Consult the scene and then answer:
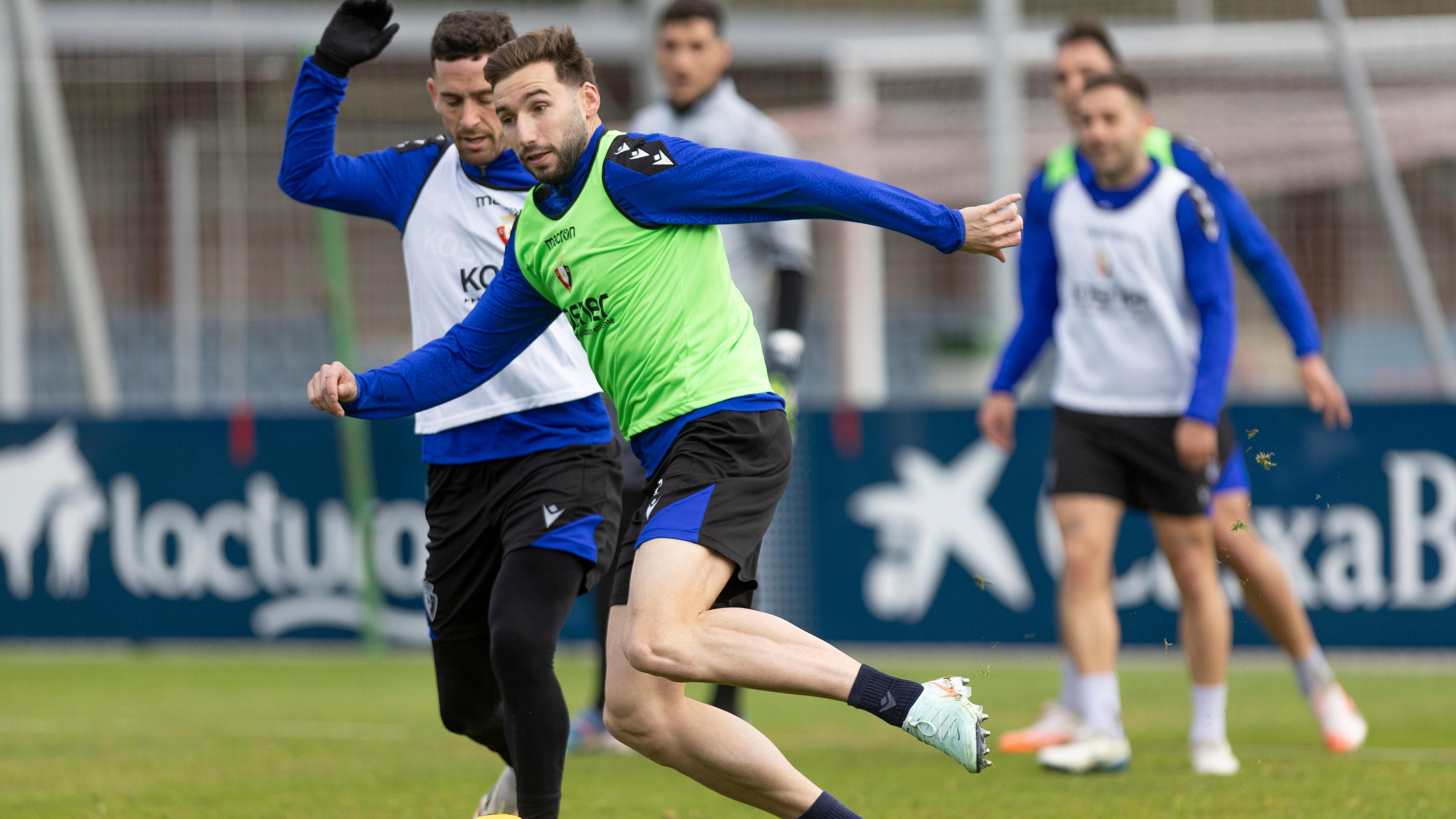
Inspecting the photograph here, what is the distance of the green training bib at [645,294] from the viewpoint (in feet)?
13.6

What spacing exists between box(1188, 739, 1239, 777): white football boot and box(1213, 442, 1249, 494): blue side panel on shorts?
994mm

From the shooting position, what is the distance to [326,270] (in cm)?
1148

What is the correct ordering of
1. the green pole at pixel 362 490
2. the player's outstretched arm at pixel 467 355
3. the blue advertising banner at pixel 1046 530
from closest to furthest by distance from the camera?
1. the player's outstretched arm at pixel 467 355
2. the blue advertising banner at pixel 1046 530
3. the green pole at pixel 362 490

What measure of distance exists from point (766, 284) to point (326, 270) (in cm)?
511

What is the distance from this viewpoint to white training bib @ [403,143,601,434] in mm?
4887

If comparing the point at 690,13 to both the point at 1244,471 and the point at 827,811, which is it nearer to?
the point at 1244,471

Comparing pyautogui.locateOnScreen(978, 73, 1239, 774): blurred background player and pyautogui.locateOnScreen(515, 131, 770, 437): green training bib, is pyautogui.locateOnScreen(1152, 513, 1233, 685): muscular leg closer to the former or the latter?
pyautogui.locateOnScreen(978, 73, 1239, 774): blurred background player

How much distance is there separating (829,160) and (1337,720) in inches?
310

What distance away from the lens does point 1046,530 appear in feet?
31.3

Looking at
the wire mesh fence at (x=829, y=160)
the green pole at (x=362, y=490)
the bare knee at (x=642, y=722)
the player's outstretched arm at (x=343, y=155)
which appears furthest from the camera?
the wire mesh fence at (x=829, y=160)

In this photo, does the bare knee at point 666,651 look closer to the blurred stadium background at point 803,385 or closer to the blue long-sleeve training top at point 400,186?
the blue long-sleeve training top at point 400,186

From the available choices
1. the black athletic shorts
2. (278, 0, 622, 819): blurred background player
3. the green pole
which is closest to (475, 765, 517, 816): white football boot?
(278, 0, 622, 819): blurred background player

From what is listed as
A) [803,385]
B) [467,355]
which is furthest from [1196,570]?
[803,385]

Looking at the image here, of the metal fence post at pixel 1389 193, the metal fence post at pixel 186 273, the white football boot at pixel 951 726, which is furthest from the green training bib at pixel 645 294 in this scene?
the metal fence post at pixel 186 273
